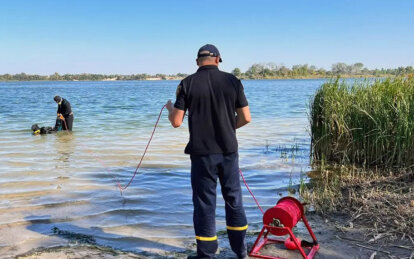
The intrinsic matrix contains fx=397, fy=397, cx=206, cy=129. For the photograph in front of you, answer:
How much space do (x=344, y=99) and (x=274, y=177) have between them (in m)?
2.40

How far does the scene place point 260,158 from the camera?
10391 millimetres

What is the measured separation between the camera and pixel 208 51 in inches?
145

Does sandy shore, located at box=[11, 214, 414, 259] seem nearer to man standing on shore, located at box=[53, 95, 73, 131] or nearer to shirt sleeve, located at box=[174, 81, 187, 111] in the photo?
shirt sleeve, located at box=[174, 81, 187, 111]

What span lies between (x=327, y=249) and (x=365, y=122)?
4.73 metres

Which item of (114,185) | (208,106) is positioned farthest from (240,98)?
(114,185)

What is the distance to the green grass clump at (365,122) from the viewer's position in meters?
7.35

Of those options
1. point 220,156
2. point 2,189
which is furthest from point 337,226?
point 2,189

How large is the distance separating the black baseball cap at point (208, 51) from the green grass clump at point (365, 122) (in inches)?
193

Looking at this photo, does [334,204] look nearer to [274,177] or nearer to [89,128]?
[274,177]

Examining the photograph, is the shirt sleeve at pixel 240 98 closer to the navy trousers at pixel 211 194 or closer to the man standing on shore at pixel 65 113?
the navy trousers at pixel 211 194

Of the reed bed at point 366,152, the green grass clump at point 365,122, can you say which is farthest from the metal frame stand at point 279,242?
the green grass clump at point 365,122

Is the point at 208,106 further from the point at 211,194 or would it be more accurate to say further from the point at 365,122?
the point at 365,122

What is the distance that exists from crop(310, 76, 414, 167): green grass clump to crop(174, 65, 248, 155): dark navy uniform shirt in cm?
486

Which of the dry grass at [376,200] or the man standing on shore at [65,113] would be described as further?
the man standing on shore at [65,113]
